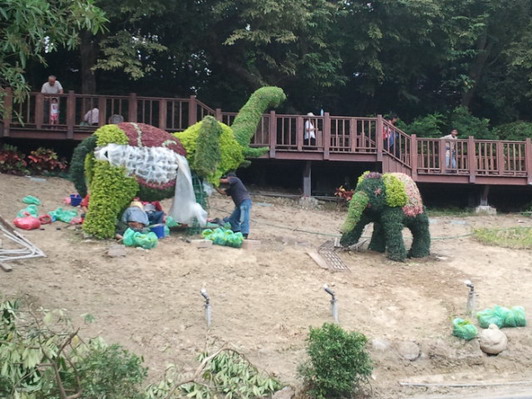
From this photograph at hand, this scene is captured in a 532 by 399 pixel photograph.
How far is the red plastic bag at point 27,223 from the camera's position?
9.90 metres

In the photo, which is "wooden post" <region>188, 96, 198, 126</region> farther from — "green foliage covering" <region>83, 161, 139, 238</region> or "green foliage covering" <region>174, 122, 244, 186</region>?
"green foliage covering" <region>83, 161, 139, 238</region>

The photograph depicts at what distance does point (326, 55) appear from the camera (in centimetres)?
1916

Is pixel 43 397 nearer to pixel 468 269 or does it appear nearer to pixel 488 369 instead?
pixel 488 369

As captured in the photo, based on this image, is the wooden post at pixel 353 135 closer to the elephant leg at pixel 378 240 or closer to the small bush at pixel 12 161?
the elephant leg at pixel 378 240

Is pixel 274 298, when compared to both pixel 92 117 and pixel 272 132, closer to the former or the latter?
pixel 272 132

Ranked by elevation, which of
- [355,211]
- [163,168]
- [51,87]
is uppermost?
[51,87]

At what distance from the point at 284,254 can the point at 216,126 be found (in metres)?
2.69

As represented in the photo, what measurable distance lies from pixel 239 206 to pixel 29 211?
3.87 meters

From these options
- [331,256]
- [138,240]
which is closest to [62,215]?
[138,240]

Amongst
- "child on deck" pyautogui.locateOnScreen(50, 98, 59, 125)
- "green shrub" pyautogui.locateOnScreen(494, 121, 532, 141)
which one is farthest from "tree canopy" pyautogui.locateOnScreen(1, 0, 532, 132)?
"child on deck" pyautogui.locateOnScreen(50, 98, 59, 125)

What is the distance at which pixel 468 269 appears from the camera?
1034 cm

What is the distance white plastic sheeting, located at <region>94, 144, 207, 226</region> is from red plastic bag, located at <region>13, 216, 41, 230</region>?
163cm

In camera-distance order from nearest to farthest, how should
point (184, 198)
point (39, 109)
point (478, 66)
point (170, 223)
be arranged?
point (184, 198) → point (170, 223) → point (39, 109) → point (478, 66)

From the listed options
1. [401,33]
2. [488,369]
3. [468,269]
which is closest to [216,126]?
[468,269]
